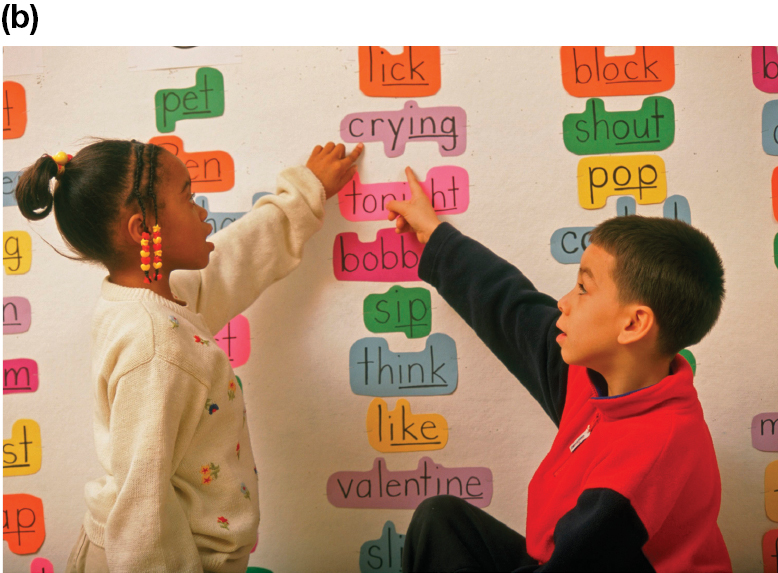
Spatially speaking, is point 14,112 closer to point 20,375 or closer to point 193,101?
point 193,101

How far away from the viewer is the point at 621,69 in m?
1.01

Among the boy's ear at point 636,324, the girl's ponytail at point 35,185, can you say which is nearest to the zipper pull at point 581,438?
the boy's ear at point 636,324

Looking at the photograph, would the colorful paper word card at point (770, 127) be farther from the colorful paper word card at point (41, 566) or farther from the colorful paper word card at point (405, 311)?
the colorful paper word card at point (41, 566)

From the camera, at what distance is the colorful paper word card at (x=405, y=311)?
1.05m

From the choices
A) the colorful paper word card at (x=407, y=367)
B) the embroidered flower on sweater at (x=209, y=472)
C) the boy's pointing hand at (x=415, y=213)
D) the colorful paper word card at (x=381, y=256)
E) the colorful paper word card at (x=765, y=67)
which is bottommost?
the embroidered flower on sweater at (x=209, y=472)

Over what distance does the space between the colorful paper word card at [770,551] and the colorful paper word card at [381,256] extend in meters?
0.82

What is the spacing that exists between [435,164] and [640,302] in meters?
0.45

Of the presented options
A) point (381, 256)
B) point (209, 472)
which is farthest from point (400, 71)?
point (209, 472)

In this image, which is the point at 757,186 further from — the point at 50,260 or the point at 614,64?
the point at 50,260

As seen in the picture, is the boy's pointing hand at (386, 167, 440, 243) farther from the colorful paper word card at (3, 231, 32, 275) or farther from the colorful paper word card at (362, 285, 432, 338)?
the colorful paper word card at (3, 231, 32, 275)

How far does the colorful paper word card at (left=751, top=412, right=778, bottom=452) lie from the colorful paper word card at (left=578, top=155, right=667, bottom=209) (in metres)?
0.45

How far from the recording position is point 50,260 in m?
1.10

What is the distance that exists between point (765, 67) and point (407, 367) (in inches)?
33.2
